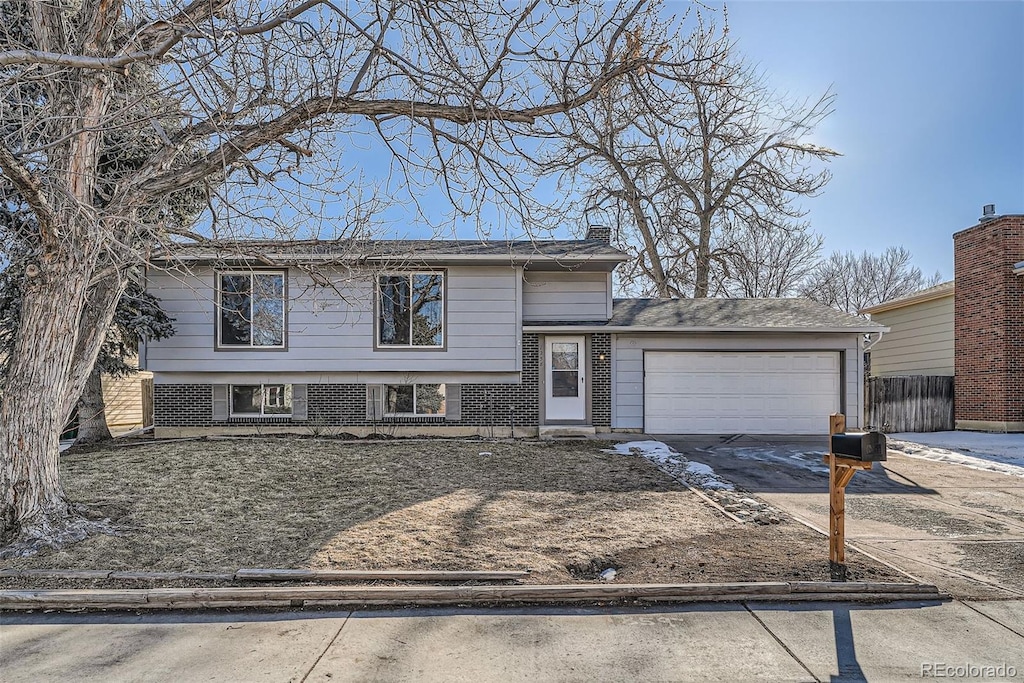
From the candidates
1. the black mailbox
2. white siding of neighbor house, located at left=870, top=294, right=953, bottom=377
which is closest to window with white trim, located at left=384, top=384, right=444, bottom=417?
the black mailbox

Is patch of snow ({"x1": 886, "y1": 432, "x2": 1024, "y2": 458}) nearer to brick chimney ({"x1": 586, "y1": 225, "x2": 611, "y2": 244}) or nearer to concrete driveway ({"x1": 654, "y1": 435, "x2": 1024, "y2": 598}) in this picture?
concrete driveway ({"x1": 654, "y1": 435, "x2": 1024, "y2": 598})

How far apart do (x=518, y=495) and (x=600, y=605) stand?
2938mm

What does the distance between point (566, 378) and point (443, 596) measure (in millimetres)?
8569

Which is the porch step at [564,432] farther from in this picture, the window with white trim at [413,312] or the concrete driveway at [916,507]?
the window with white trim at [413,312]

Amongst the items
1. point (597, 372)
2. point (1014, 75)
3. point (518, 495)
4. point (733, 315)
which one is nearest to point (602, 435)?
point (597, 372)

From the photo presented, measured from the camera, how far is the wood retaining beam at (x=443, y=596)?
3938 millimetres

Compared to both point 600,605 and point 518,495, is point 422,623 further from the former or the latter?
point 518,495

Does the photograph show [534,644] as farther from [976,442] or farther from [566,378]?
[976,442]

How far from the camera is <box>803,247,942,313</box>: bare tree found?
3534 cm

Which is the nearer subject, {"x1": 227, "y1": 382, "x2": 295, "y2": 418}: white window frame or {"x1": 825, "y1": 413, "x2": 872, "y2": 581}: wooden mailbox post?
{"x1": 825, "y1": 413, "x2": 872, "y2": 581}: wooden mailbox post

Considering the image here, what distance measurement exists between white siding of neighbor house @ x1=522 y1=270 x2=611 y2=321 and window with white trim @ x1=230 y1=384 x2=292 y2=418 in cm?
566

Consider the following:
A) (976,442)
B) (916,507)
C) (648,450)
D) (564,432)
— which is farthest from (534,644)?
(976,442)

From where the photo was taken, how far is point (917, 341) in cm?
1603

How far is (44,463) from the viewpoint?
16.8 ft
